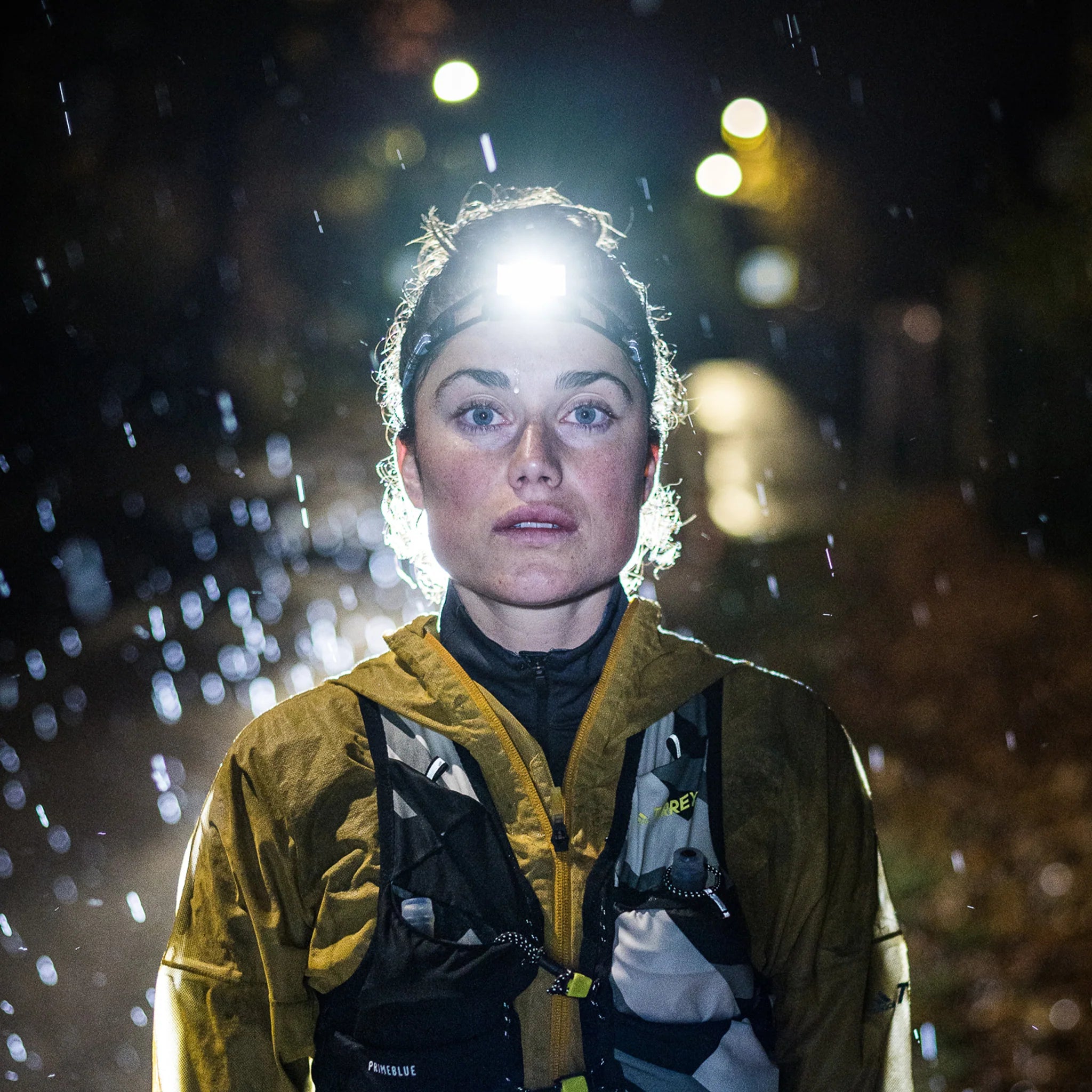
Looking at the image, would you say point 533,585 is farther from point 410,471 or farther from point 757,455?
point 757,455

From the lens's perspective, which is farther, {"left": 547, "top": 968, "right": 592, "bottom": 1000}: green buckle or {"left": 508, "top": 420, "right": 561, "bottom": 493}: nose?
{"left": 508, "top": 420, "right": 561, "bottom": 493}: nose

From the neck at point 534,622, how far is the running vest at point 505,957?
301mm

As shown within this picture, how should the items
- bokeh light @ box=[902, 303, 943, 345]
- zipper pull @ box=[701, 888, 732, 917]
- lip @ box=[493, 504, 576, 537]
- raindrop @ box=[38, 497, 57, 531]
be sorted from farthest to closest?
1. bokeh light @ box=[902, 303, 943, 345]
2. raindrop @ box=[38, 497, 57, 531]
3. lip @ box=[493, 504, 576, 537]
4. zipper pull @ box=[701, 888, 732, 917]

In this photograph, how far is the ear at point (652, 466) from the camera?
236 centimetres

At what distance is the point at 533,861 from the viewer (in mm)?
1905

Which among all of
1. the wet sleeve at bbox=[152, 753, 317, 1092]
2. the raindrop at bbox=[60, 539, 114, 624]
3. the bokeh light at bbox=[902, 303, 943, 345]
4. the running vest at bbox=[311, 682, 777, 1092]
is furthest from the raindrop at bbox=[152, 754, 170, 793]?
the bokeh light at bbox=[902, 303, 943, 345]

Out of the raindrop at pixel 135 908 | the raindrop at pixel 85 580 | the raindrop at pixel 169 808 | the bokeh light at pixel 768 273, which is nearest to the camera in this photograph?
the raindrop at pixel 135 908

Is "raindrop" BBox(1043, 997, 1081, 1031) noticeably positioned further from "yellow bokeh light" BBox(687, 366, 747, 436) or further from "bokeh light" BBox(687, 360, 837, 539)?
"yellow bokeh light" BBox(687, 366, 747, 436)

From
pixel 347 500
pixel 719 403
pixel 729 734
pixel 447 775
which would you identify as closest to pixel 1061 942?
pixel 729 734

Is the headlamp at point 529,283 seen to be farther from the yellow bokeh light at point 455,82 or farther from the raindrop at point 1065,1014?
the yellow bokeh light at point 455,82

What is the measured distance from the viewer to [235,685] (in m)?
7.79

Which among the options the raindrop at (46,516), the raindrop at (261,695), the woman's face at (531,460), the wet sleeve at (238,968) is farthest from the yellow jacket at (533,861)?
the raindrop at (46,516)

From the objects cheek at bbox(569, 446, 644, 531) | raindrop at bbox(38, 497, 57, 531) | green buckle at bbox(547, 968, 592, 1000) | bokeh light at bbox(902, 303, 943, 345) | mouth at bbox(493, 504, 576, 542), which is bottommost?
green buckle at bbox(547, 968, 592, 1000)

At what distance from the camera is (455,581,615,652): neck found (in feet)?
7.03
